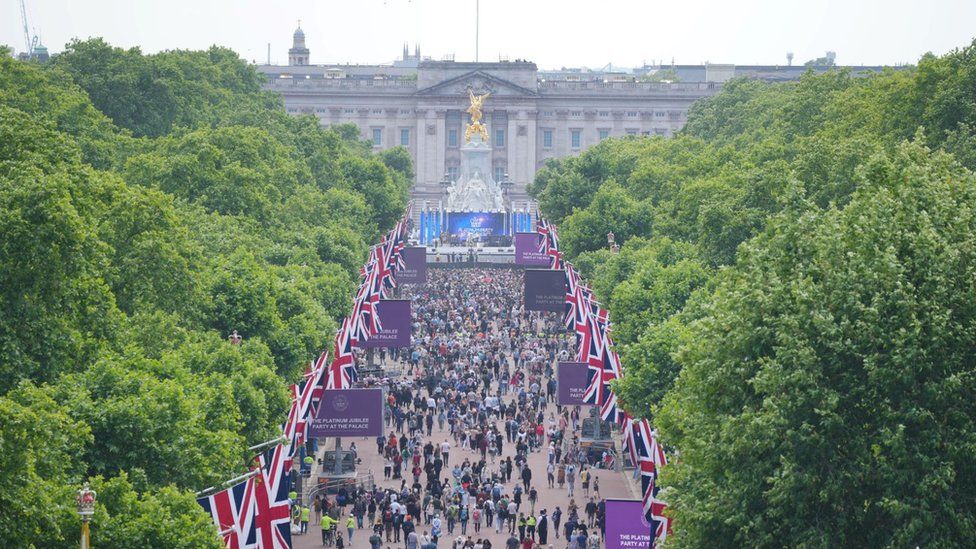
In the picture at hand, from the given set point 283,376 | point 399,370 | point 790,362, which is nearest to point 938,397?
point 790,362

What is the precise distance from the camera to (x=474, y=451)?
65812mm

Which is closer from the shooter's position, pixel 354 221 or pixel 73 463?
pixel 73 463

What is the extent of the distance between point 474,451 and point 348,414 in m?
11.8

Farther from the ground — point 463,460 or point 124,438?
point 124,438

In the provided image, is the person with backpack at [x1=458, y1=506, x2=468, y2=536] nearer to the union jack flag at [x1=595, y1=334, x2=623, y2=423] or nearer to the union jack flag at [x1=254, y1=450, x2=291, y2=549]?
the union jack flag at [x1=595, y1=334, x2=623, y2=423]

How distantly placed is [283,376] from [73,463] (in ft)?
65.4

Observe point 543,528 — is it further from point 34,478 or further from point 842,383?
point 34,478

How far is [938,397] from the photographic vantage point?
31.5 meters

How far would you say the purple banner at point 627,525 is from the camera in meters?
42.0

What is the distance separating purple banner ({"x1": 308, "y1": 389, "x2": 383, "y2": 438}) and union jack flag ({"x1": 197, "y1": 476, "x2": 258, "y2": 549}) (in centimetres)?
1432

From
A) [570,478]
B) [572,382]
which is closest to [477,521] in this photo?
[570,478]

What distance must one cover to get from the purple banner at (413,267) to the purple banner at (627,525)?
180ft

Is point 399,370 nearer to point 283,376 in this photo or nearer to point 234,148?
point 234,148

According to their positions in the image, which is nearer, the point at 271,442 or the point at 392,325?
the point at 271,442
